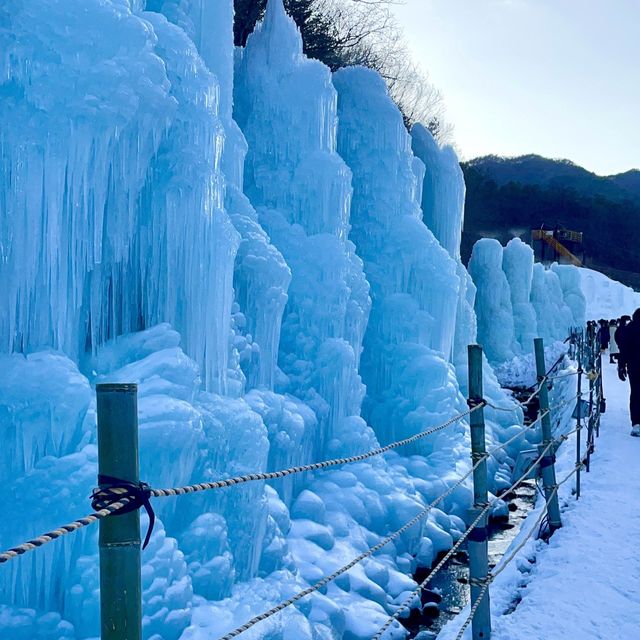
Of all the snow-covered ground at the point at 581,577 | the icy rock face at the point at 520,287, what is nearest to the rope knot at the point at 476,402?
the snow-covered ground at the point at 581,577

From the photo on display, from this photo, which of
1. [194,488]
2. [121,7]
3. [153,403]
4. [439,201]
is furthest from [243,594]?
[439,201]

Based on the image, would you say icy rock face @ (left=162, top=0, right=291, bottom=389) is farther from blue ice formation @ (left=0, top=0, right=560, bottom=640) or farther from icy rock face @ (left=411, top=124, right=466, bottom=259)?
icy rock face @ (left=411, top=124, right=466, bottom=259)

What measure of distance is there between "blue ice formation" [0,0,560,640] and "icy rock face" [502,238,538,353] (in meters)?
11.0

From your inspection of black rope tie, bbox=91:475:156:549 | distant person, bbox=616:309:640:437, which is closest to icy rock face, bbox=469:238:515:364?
distant person, bbox=616:309:640:437

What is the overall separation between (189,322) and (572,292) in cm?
2029

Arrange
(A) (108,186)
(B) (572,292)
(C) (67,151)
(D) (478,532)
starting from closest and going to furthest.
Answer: (D) (478,532) → (C) (67,151) → (A) (108,186) → (B) (572,292)

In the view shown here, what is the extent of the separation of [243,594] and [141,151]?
9.09 feet

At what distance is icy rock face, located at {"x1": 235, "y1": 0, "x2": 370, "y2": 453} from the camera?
7.36m

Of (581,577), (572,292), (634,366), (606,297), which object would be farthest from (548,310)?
(581,577)

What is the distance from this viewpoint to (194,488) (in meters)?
1.47

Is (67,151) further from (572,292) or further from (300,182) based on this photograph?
(572,292)

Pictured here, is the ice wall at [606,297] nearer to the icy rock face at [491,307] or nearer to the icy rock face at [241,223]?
the icy rock face at [491,307]

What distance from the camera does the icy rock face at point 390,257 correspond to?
→ 9.19 meters

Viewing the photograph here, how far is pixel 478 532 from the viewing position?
3270 mm
